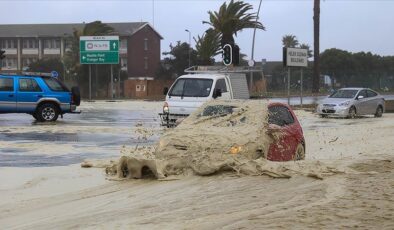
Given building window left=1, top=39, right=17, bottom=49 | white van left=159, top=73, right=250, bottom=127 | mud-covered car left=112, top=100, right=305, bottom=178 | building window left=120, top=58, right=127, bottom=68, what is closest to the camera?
mud-covered car left=112, top=100, right=305, bottom=178

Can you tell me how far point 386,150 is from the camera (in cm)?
1388

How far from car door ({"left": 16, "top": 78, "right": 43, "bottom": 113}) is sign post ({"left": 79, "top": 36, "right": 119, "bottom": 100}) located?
108 ft

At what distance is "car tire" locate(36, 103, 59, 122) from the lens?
72.0 feet

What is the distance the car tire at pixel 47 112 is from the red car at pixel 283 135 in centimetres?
1265

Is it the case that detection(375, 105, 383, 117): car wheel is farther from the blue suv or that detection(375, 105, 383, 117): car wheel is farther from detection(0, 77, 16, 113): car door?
detection(0, 77, 16, 113): car door

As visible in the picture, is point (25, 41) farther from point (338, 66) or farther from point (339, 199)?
point (339, 199)

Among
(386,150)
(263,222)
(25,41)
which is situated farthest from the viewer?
(25,41)

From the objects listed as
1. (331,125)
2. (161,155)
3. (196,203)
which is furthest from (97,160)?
(331,125)

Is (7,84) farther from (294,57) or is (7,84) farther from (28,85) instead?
(294,57)

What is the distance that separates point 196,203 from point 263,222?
136cm

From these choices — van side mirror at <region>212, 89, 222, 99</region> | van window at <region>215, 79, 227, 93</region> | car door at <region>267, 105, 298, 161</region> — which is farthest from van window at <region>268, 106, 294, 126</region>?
van window at <region>215, 79, 227, 93</region>

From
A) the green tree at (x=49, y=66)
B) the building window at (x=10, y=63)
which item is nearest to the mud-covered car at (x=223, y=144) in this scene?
the green tree at (x=49, y=66)

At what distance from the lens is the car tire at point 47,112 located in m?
22.0

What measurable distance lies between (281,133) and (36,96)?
13.4 meters
